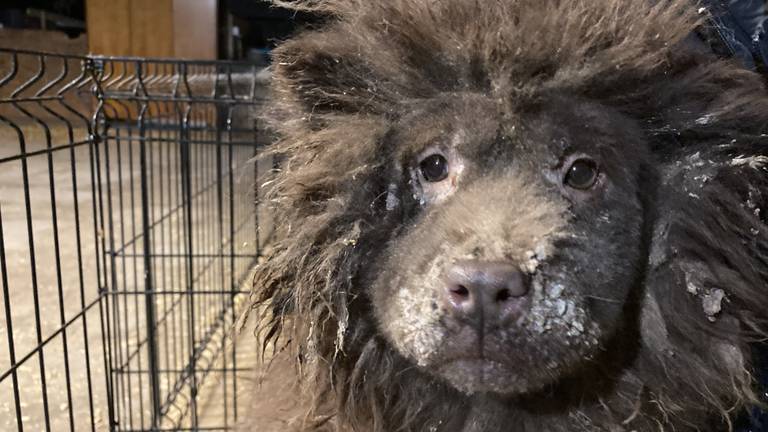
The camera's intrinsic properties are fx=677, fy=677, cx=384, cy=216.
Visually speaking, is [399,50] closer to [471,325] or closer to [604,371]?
[471,325]

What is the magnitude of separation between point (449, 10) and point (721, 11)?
18.9 inches

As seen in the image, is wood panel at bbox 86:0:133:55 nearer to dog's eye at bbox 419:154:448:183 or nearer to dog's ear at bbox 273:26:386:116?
dog's ear at bbox 273:26:386:116

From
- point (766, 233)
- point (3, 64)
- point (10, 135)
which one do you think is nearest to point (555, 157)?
point (766, 233)

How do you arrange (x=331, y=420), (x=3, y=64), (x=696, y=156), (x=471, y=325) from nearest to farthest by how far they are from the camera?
1. (x=471, y=325)
2. (x=696, y=156)
3. (x=331, y=420)
4. (x=3, y=64)

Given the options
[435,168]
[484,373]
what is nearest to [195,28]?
[435,168]

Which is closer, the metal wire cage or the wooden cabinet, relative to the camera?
the metal wire cage

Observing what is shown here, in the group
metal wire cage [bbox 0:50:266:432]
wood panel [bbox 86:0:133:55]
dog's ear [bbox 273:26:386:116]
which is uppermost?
wood panel [bbox 86:0:133:55]

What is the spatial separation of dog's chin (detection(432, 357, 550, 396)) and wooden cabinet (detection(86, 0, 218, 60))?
6.95m

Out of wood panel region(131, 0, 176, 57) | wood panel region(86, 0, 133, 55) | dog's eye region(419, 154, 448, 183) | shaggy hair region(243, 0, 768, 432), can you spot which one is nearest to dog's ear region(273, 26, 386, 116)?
shaggy hair region(243, 0, 768, 432)

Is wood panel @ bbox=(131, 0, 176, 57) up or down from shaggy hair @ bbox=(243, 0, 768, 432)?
up

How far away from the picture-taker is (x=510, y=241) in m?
1.01

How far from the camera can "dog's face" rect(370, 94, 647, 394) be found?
3.25 ft

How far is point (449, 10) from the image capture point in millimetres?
1161

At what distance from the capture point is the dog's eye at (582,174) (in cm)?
112
